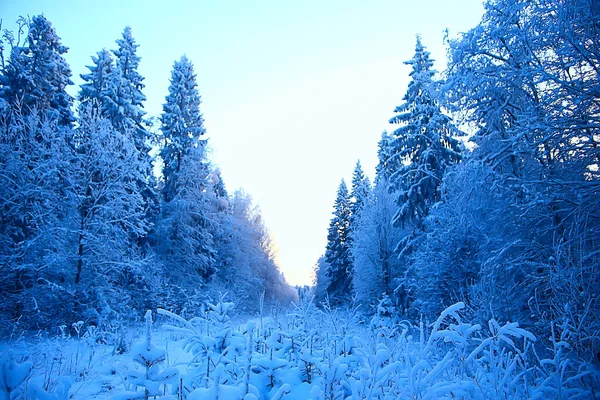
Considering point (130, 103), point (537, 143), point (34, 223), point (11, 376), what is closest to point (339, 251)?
point (130, 103)

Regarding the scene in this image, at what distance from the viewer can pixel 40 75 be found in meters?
15.9

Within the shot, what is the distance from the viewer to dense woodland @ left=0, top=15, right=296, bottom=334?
446 inches

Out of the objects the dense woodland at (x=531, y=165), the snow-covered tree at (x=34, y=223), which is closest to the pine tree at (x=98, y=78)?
the snow-covered tree at (x=34, y=223)

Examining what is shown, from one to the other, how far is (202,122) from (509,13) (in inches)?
795

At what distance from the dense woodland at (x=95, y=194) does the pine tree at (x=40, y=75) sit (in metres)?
0.05

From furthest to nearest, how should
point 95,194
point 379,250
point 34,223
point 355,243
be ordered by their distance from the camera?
point 355,243, point 379,250, point 95,194, point 34,223

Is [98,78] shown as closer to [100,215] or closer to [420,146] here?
[100,215]

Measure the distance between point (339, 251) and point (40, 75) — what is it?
90.6 ft

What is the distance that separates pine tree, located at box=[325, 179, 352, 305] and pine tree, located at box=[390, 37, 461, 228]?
48.0 feet

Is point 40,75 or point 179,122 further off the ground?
point 179,122

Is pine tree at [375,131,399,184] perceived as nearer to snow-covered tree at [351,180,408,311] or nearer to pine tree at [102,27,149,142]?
snow-covered tree at [351,180,408,311]

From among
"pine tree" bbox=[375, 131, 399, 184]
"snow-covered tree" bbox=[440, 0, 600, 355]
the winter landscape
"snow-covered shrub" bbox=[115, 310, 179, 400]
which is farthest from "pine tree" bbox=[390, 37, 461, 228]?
"snow-covered shrub" bbox=[115, 310, 179, 400]

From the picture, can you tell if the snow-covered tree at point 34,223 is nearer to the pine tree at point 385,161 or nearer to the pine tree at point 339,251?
the pine tree at point 385,161

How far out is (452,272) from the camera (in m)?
13.7
